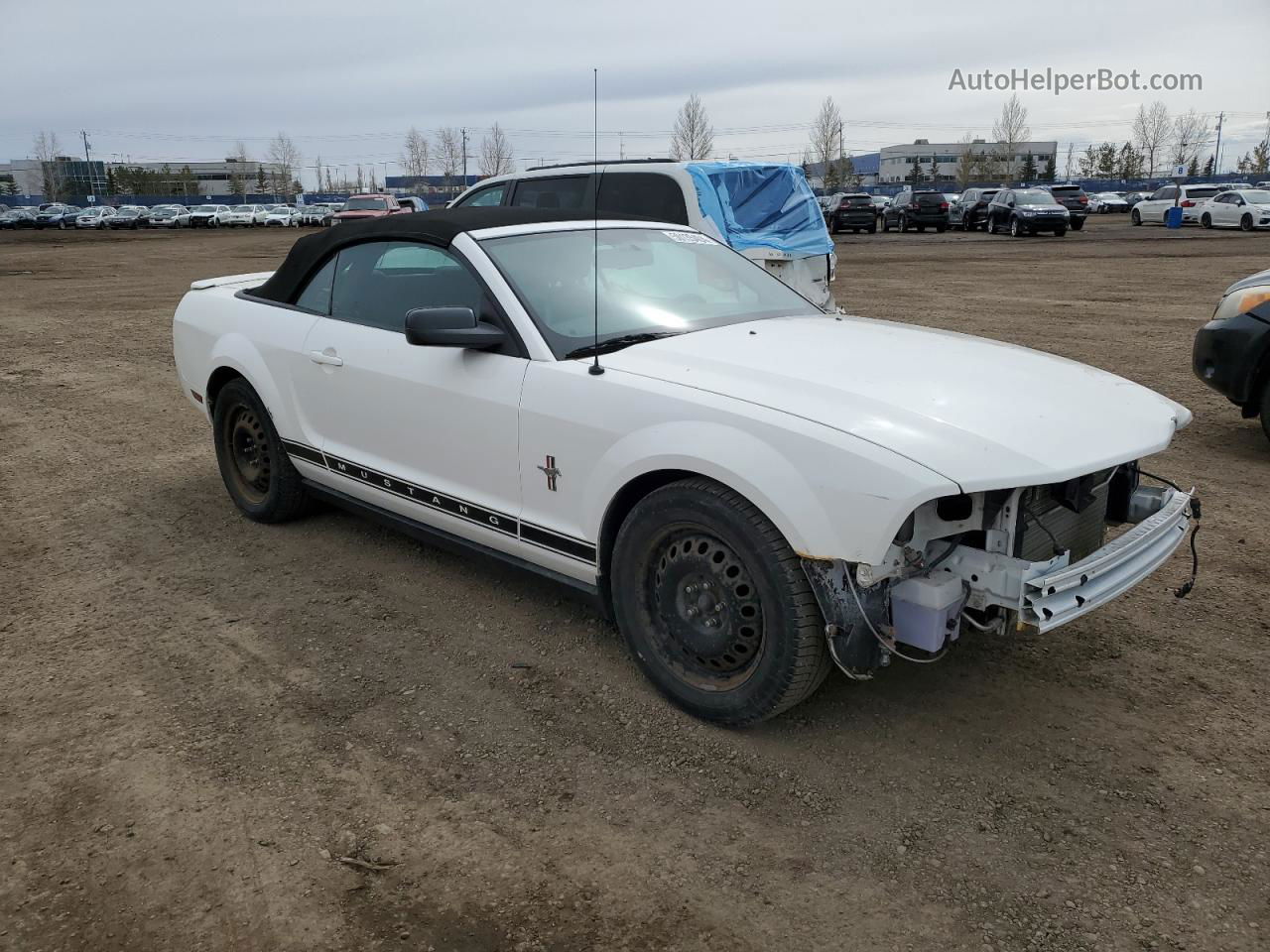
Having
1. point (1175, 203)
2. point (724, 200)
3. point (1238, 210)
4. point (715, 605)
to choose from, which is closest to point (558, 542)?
point (715, 605)

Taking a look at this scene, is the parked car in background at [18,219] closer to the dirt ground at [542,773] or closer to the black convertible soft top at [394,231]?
the black convertible soft top at [394,231]

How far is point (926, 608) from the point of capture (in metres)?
2.89

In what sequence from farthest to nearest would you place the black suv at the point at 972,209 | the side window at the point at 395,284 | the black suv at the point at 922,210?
the black suv at the point at 922,210 < the black suv at the point at 972,209 < the side window at the point at 395,284

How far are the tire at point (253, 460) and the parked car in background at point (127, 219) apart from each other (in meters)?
61.3

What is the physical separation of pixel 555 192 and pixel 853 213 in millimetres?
29616

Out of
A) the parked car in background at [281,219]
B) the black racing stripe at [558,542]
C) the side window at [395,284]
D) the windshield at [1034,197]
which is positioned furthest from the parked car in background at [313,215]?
the black racing stripe at [558,542]

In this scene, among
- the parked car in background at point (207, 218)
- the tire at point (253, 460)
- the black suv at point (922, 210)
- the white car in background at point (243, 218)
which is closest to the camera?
the tire at point (253, 460)

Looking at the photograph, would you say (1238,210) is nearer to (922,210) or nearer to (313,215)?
(922,210)

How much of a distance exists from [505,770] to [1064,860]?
159 centimetres

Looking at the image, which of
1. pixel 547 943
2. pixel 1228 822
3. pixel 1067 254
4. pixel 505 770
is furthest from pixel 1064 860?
pixel 1067 254

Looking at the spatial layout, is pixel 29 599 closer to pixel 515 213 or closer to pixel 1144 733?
pixel 515 213

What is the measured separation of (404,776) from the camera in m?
3.06

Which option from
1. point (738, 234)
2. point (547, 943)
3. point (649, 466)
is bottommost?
point (547, 943)

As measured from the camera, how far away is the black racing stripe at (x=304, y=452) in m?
4.69
